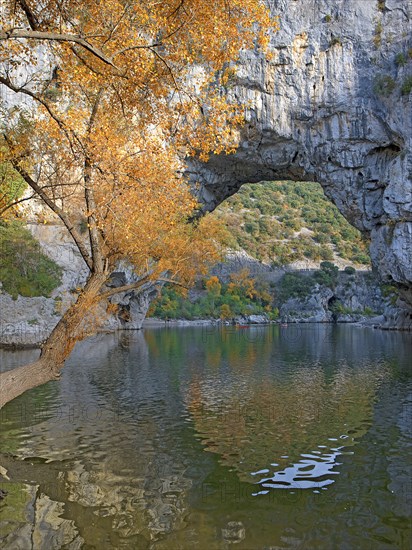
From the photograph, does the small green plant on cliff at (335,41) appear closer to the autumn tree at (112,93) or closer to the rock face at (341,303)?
the autumn tree at (112,93)

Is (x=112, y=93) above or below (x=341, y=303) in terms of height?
above

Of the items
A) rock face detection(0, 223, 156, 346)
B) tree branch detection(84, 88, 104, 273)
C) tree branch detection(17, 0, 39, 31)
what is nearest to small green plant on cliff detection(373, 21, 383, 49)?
rock face detection(0, 223, 156, 346)

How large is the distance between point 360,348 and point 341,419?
2128 cm

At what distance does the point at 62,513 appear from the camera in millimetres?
7676

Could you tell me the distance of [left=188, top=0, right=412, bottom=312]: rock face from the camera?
35938mm

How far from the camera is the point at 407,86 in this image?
3453 cm

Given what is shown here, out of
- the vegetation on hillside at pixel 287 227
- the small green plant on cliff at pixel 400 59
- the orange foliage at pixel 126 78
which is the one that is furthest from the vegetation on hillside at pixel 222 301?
the orange foliage at pixel 126 78

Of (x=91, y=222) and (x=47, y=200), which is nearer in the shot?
(x=47, y=200)

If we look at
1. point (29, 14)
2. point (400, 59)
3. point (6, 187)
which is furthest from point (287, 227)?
point (29, 14)

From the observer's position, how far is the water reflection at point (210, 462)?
23.4 feet

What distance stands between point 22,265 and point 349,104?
90.5ft

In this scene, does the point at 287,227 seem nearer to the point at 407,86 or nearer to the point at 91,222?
the point at 407,86

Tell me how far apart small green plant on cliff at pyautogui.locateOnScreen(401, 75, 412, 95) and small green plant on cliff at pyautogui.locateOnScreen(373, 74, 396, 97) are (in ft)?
2.75

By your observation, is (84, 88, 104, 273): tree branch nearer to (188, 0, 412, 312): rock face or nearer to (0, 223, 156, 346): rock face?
(0, 223, 156, 346): rock face
